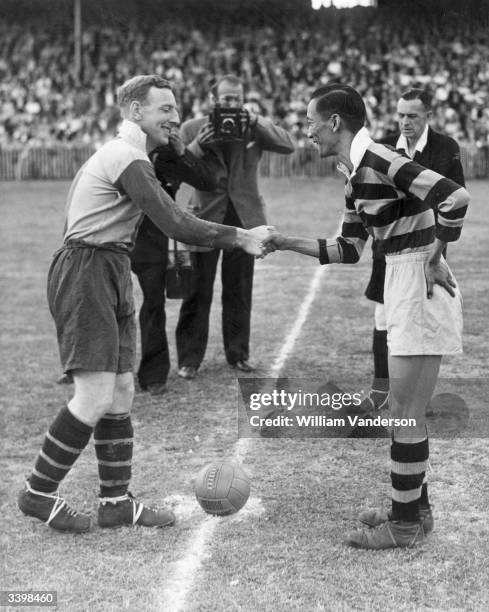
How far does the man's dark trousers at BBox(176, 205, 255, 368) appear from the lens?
7.86 metres

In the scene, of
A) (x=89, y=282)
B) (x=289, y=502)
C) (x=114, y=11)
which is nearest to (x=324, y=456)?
(x=289, y=502)

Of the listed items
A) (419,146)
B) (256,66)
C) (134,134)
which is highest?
(134,134)

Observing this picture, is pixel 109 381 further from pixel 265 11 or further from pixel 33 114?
pixel 265 11

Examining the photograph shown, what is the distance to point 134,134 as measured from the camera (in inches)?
186

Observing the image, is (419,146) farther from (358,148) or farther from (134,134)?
(134,134)

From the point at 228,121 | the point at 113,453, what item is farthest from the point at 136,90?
the point at 228,121

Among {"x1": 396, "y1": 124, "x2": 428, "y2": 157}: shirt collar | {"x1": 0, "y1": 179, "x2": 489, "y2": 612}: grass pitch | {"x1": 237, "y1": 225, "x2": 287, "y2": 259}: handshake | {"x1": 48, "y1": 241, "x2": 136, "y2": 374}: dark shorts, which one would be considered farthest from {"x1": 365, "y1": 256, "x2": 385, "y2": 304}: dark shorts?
{"x1": 48, "y1": 241, "x2": 136, "y2": 374}: dark shorts

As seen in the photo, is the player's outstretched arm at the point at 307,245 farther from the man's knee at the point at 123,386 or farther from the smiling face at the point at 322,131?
the man's knee at the point at 123,386

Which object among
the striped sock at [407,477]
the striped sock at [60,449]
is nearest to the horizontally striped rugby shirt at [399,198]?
the striped sock at [407,477]

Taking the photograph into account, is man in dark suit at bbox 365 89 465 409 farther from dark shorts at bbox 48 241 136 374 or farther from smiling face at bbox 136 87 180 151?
dark shorts at bbox 48 241 136 374

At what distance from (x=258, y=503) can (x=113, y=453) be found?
2.70 feet

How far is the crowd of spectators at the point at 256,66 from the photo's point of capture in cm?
2959

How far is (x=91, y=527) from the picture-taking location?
15.9 feet

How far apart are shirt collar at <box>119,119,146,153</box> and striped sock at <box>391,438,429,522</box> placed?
6.16 feet
